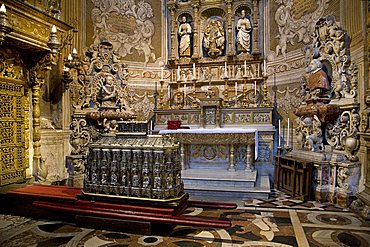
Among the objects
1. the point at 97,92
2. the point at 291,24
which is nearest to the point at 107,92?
the point at 97,92

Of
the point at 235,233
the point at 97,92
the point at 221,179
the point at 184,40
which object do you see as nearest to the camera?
the point at 235,233

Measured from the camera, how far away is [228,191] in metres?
5.46

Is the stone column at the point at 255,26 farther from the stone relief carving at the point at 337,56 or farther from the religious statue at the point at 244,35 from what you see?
the stone relief carving at the point at 337,56

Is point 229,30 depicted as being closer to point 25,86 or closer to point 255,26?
point 255,26

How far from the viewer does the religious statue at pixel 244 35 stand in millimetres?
8000

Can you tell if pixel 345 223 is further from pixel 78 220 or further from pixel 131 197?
pixel 78 220

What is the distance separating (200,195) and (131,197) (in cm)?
214

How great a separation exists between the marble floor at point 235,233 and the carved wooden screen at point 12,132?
89 centimetres

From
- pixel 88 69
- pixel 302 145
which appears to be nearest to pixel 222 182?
pixel 302 145

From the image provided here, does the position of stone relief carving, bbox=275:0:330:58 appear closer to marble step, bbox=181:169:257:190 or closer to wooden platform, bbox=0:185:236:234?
marble step, bbox=181:169:257:190

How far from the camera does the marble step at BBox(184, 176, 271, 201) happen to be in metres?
5.34

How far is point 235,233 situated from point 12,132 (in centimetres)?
411

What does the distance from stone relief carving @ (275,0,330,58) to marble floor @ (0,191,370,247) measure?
424 cm

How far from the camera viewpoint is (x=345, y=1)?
5.18 metres
